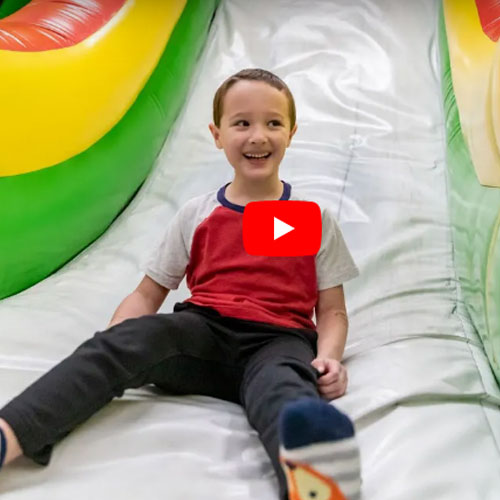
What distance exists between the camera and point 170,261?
100cm

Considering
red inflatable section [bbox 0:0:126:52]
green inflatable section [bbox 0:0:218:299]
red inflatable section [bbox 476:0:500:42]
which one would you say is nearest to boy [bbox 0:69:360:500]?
green inflatable section [bbox 0:0:218:299]

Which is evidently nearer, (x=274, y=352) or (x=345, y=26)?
(x=274, y=352)

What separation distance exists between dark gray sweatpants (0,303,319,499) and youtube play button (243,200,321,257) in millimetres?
105

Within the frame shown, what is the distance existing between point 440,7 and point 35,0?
97 cm

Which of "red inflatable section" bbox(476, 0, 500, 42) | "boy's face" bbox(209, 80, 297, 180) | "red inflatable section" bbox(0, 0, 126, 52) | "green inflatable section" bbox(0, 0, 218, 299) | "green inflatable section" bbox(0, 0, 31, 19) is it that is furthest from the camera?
"green inflatable section" bbox(0, 0, 31, 19)

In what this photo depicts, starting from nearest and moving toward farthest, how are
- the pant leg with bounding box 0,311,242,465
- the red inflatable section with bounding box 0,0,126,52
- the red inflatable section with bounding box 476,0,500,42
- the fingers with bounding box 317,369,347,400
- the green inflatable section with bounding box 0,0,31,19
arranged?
the pant leg with bounding box 0,311,242,465
the fingers with bounding box 317,369,347,400
the red inflatable section with bounding box 0,0,126,52
the red inflatable section with bounding box 476,0,500,42
the green inflatable section with bounding box 0,0,31,19

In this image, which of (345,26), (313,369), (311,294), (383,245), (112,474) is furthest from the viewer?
(345,26)

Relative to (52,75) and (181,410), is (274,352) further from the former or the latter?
(52,75)

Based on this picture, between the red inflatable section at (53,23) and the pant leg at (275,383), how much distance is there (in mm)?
716

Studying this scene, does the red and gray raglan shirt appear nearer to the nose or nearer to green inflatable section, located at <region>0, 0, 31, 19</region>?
the nose

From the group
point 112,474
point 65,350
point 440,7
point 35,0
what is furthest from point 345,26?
point 112,474

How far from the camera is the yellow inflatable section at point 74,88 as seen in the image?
3.85 ft

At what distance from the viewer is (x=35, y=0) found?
1.57 meters

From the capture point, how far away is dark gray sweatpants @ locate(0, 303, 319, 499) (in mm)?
724
